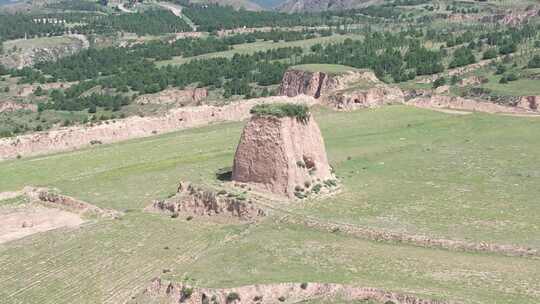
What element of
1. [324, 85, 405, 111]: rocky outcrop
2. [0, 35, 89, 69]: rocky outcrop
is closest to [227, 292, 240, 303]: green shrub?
[324, 85, 405, 111]: rocky outcrop

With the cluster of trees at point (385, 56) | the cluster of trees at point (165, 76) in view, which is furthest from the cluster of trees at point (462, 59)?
the cluster of trees at point (165, 76)

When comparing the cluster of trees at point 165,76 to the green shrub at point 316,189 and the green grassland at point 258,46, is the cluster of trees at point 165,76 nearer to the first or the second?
the green grassland at point 258,46

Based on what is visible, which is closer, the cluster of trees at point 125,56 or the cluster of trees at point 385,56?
the cluster of trees at point 385,56

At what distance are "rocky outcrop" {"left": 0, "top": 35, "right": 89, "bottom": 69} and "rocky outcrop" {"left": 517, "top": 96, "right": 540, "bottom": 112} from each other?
11732cm

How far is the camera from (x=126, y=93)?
11488 cm

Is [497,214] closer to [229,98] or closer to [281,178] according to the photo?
[281,178]

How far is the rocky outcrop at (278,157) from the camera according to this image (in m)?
42.6

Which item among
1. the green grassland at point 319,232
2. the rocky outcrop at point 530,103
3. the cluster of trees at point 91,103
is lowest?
the cluster of trees at point 91,103

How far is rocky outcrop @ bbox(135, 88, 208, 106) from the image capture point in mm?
108875

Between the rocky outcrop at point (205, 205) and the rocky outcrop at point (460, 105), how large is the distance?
139 feet

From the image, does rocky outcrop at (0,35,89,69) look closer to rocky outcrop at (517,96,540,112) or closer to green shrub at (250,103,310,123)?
rocky outcrop at (517,96,540,112)

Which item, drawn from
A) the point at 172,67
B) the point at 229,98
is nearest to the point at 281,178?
the point at 229,98

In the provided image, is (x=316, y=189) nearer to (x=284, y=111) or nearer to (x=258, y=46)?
(x=284, y=111)

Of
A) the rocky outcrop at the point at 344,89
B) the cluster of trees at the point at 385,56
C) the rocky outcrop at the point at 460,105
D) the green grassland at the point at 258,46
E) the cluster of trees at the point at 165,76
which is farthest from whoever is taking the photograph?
the green grassland at the point at 258,46
